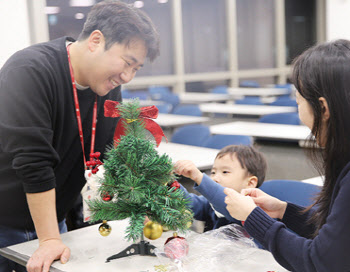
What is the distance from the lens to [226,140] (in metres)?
3.53

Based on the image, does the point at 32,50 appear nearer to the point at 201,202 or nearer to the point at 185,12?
the point at 201,202

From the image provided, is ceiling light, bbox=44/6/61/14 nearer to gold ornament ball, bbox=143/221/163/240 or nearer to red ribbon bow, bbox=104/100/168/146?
red ribbon bow, bbox=104/100/168/146

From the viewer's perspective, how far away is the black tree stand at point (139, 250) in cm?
144

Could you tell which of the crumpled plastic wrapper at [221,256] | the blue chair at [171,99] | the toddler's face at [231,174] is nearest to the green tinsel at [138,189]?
the crumpled plastic wrapper at [221,256]

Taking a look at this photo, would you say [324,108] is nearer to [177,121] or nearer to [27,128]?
[27,128]

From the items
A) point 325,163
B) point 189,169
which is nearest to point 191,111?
point 189,169

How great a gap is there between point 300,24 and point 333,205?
11933mm

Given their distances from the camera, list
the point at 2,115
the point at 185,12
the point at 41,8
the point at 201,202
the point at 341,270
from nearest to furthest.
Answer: the point at 341,270 → the point at 2,115 → the point at 201,202 → the point at 41,8 → the point at 185,12

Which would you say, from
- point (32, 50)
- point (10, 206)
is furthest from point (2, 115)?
point (10, 206)

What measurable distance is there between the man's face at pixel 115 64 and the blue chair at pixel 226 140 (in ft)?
6.09

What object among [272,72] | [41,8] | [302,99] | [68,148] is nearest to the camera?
[302,99]

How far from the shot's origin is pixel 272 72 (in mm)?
11523

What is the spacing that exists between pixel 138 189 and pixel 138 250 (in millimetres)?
260

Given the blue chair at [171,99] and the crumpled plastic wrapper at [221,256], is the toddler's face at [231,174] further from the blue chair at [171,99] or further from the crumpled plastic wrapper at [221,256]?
the blue chair at [171,99]
